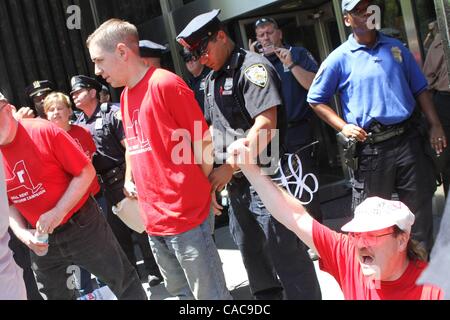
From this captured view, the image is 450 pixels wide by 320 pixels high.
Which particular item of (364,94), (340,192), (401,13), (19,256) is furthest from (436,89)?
(19,256)

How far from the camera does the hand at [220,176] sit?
333 centimetres

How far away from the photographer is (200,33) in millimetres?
3295

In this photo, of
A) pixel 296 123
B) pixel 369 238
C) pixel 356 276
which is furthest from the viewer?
pixel 296 123

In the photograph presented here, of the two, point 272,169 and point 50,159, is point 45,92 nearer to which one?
point 50,159

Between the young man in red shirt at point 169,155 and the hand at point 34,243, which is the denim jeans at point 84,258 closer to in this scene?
the hand at point 34,243

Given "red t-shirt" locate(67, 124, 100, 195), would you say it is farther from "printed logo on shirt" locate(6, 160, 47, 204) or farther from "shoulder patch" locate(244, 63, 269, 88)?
"shoulder patch" locate(244, 63, 269, 88)

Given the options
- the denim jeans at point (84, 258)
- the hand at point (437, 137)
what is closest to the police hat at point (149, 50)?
the denim jeans at point (84, 258)

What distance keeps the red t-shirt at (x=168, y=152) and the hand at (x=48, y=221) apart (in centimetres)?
55

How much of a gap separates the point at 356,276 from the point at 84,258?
6.03 ft

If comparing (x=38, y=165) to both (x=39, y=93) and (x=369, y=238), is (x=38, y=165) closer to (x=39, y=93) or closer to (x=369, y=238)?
(x=369, y=238)

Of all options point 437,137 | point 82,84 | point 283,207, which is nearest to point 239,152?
point 283,207

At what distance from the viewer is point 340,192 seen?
6855 mm

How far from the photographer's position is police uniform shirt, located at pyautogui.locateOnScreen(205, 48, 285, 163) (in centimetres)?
318

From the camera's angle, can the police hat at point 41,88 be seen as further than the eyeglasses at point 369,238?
Yes
